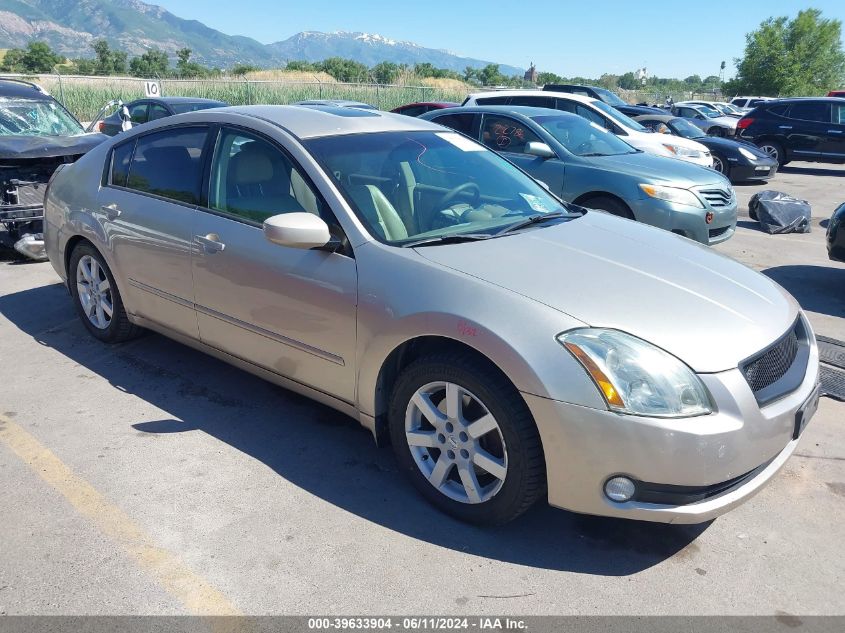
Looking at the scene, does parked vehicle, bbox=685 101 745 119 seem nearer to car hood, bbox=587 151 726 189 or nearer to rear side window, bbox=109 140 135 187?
car hood, bbox=587 151 726 189

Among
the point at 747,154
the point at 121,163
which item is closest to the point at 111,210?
the point at 121,163

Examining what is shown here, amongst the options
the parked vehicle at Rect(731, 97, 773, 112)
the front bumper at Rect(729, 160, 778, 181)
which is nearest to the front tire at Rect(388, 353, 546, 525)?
the front bumper at Rect(729, 160, 778, 181)

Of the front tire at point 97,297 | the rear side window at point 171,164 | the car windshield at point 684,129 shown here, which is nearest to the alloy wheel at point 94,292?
the front tire at point 97,297

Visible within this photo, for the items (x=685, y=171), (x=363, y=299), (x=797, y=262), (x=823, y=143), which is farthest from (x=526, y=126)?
(x=823, y=143)

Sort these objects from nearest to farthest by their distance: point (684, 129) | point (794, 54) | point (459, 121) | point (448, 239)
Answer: point (448, 239), point (459, 121), point (684, 129), point (794, 54)

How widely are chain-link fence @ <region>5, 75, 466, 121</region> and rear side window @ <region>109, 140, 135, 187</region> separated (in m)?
19.5

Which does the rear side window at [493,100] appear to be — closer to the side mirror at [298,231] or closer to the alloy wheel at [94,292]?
the alloy wheel at [94,292]

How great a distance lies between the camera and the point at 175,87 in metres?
25.7

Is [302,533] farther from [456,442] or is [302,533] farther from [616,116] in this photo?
[616,116]

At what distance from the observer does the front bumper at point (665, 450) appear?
2.46 metres

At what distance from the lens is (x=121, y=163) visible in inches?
182

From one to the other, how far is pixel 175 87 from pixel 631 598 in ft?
88.1

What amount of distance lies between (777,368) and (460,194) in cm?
180

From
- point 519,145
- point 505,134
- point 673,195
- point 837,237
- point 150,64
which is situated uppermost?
point 150,64
